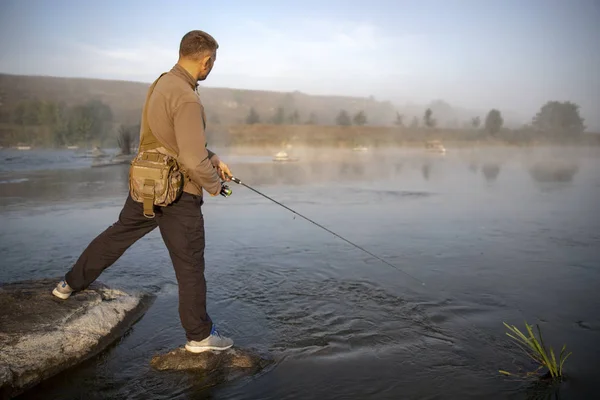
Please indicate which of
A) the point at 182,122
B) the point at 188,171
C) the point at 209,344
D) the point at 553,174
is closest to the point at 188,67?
the point at 182,122

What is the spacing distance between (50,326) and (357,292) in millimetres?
2953

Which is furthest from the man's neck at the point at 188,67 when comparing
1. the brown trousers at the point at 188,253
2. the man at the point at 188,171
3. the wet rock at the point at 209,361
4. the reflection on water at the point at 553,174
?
the reflection on water at the point at 553,174

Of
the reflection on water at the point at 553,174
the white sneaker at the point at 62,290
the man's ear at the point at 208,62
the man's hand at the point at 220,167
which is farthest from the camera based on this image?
the reflection on water at the point at 553,174

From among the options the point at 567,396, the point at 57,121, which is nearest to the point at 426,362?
the point at 567,396

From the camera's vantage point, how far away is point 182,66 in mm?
3420

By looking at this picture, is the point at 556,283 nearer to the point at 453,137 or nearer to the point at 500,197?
the point at 500,197

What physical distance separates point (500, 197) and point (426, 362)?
1030cm

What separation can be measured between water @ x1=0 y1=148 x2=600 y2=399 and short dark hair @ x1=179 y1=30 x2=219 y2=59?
2283 millimetres

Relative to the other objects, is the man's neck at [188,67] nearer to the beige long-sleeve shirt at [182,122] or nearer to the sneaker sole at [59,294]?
the beige long-sleeve shirt at [182,122]

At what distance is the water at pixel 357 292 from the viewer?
131 inches

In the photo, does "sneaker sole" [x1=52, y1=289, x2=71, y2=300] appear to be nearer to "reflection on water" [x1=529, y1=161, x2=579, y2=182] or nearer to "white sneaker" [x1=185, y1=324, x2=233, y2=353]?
"white sneaker" [x1=185, y1=324, x2=233, y2=353]

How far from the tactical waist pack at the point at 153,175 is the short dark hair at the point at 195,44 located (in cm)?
30

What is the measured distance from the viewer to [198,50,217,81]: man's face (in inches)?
135

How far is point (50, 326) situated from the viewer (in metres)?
3.63
